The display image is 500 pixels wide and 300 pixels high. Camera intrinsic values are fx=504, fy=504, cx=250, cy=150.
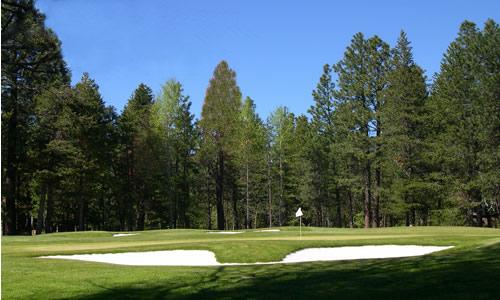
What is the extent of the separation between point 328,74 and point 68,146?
28366mm

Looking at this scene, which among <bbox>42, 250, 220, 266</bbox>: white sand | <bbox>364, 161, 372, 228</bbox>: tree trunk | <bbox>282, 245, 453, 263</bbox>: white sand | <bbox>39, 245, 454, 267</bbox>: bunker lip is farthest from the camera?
<bbox>364, 161, 372, 228</bbox>: tree trunk

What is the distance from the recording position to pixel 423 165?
46.2m

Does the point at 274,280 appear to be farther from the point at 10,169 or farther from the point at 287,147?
the point at 287,147

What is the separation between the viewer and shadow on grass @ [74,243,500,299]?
340 inches

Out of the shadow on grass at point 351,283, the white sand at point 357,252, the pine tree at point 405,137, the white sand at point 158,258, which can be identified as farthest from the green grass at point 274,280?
the pine tree at point 405,137

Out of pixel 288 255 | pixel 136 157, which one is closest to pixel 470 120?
pixel 288 255

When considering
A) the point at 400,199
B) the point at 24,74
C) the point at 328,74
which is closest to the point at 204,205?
the point at 328,74

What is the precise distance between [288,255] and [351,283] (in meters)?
7.44

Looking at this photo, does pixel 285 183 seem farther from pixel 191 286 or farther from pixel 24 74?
pixel 191 286

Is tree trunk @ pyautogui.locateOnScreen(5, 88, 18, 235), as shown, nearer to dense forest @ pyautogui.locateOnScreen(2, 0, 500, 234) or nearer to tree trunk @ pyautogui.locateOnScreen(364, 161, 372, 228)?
dense forest @ pyautogui.locateOnScreen(2, 0, 500, 234)

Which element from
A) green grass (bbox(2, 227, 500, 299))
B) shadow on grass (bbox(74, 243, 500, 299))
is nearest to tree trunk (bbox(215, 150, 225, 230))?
green grass (bbox(2, 227, 500, 299))

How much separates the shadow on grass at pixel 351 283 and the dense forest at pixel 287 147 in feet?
73.1

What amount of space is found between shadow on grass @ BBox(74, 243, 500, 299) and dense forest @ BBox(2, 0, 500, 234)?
2227 centimetres

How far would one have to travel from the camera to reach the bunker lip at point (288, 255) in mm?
16406
